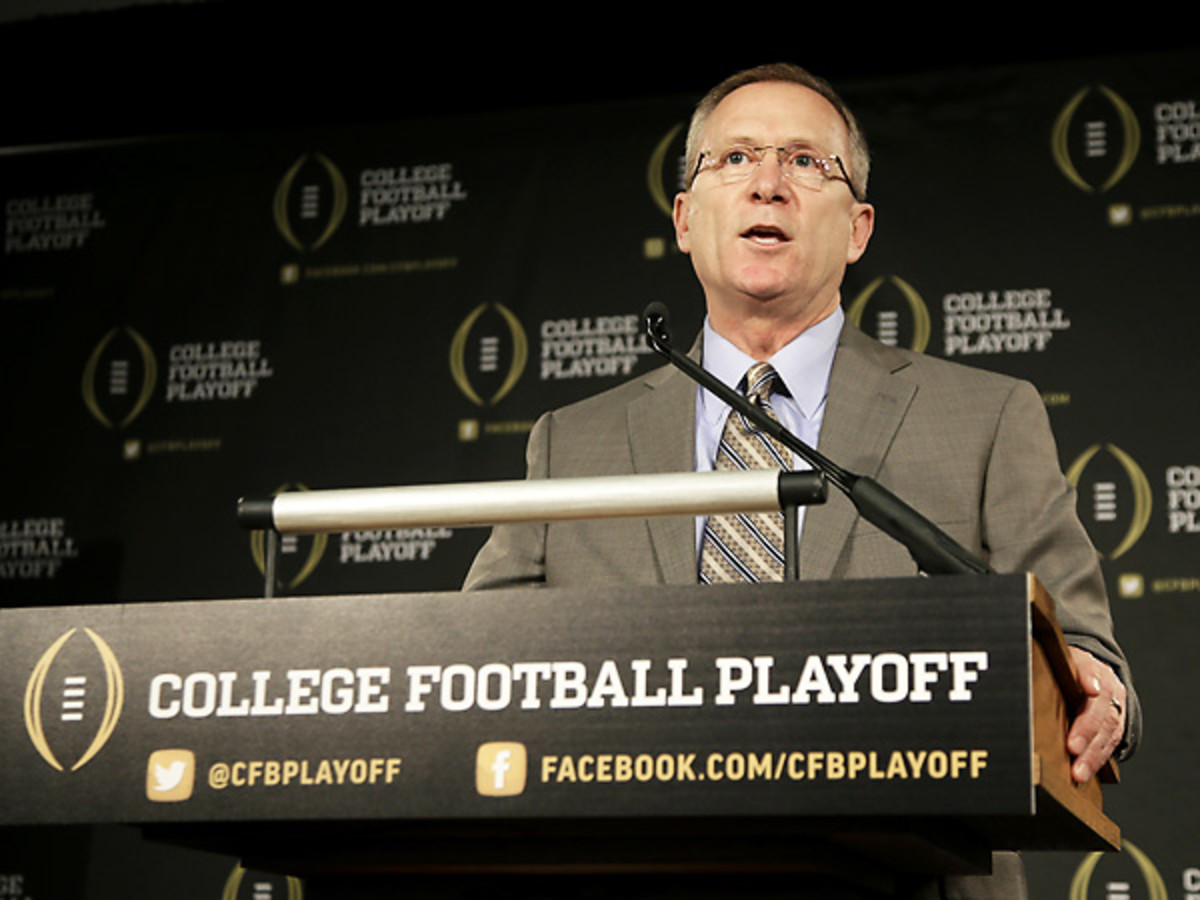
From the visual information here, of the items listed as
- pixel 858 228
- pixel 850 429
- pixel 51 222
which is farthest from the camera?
pixel 51 222

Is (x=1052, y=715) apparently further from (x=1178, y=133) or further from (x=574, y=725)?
(x=1178, y=133)

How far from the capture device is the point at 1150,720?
12.2ft

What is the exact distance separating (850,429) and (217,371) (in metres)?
2.68

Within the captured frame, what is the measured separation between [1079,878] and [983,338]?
1.20 metres

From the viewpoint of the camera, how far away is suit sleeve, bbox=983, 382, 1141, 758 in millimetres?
2049

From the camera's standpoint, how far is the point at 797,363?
7.99 ft

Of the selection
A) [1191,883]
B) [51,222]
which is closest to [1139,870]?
[1191,883]

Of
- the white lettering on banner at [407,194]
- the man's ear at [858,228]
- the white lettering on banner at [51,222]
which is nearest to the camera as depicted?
the man's ear at [858,228]

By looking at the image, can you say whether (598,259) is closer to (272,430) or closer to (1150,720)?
(272,430)

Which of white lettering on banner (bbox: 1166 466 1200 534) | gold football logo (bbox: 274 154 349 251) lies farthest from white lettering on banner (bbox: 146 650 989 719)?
gold football logo (bbox: 274 154 349 251)

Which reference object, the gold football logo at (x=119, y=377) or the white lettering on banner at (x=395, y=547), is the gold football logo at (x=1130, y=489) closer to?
the white lettering on banner at (x=395, y=547)

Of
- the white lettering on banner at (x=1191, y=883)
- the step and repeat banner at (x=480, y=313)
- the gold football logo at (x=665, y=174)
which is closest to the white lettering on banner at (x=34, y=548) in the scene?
the step and repeat banner at (x=480, y=313)

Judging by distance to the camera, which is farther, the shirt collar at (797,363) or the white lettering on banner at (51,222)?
the white lettering on banner at (51,222)

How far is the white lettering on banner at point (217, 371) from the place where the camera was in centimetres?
455
